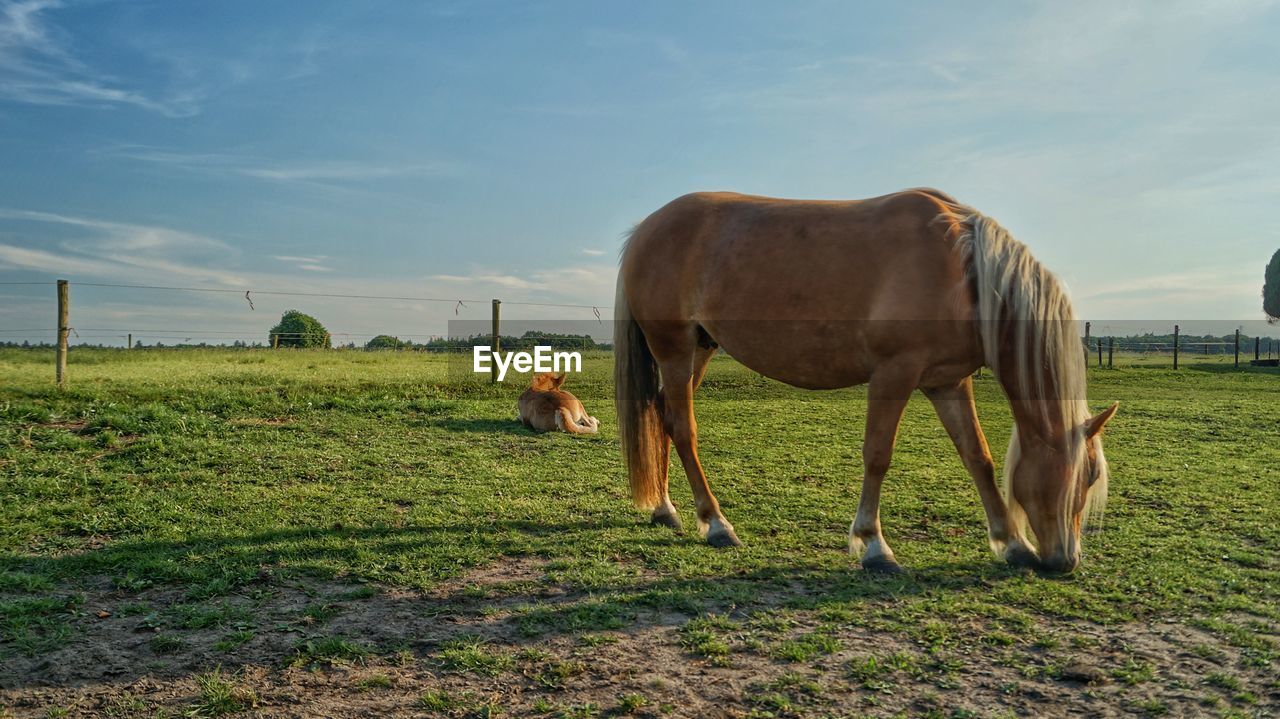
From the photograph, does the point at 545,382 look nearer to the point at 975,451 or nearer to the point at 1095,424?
the point at 975,451

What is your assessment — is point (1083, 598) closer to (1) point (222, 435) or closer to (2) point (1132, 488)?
(2) point (1132, 488)

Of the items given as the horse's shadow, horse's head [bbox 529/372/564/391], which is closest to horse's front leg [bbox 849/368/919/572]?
the horse's shadow

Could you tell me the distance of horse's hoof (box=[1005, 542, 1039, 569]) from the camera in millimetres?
4422

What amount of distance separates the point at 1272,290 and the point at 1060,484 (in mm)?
81796

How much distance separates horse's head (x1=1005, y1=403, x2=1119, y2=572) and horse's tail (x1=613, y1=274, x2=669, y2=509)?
7.68ft

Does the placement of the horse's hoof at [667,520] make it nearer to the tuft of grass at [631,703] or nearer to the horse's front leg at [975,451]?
the horse's front leg at [975,451]

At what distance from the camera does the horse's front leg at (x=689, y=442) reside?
4948mm

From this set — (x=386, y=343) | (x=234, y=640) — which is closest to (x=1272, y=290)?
(x=386, y=343)

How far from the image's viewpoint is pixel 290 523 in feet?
17.7

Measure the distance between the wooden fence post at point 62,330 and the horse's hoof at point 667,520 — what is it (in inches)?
406

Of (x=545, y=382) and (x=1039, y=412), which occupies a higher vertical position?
(x=1039, y=412)

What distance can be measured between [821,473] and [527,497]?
9.39 ft

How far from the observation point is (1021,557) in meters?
4.45

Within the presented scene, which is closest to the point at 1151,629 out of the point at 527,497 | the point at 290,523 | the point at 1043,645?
the point at 1043,645
